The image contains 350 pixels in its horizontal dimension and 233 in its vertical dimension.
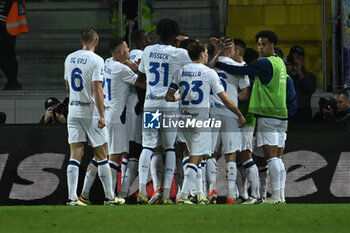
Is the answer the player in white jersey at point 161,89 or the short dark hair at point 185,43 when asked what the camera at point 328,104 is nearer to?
the short dark hair at point 185,43

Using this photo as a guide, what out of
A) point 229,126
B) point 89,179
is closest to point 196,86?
point 229,126

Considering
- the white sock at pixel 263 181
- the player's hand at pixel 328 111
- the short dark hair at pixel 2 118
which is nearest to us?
the white sock at pixel 263 181

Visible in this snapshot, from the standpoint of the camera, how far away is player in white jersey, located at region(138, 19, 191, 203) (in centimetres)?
938

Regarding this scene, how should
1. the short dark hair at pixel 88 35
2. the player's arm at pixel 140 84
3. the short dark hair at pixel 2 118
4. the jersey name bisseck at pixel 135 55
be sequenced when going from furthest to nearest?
1. the short dark hair at pixel 2 118
2. the jersey name bisseck at pixel 135 55
3. the player's arm at pixel 140 84
4. the short dark hair at pixel 88 35

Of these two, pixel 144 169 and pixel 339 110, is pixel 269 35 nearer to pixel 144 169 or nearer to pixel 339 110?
pixel 339 110

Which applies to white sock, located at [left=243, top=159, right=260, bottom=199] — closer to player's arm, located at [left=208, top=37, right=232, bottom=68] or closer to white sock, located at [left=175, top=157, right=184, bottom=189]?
white sock, located at [left=175, top=157, right=184, bottom=189]

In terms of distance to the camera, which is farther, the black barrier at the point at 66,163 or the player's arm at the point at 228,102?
the black barrier at the point at 66,163

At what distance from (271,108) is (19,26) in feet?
14.2

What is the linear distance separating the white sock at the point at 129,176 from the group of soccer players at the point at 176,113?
1 centimetres

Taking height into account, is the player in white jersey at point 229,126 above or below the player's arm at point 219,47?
below

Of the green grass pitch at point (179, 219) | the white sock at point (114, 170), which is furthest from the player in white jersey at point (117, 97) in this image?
the green grass pitch at point (179, 219)

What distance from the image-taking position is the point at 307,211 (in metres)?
8.18

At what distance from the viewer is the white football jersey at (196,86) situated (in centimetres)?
919

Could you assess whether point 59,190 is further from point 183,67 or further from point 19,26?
point 19,26
